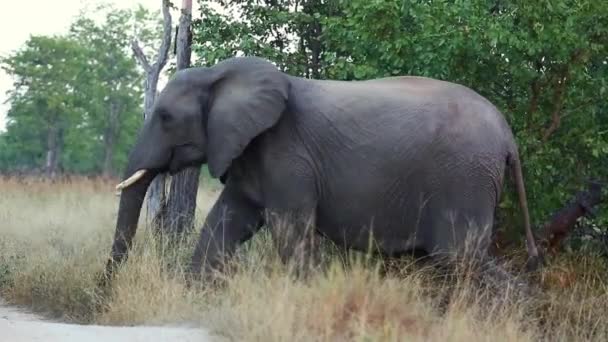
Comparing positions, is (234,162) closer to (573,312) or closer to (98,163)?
(573,312)

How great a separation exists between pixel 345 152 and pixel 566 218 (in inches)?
120

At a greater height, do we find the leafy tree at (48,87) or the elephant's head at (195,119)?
the elephant's head at (195,119)

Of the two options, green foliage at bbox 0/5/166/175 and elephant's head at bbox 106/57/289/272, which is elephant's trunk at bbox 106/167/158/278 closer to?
elephant's head at bbox 106/57/289/272

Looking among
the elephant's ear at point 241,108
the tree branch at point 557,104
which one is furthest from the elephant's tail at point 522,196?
the elephant's ear at point 241,108

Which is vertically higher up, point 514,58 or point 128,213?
point 514,58

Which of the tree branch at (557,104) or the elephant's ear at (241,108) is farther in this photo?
the tree branch at (557,104)

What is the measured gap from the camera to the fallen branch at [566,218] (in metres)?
10.9

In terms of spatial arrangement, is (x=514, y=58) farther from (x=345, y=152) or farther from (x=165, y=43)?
(x=165, y=43)

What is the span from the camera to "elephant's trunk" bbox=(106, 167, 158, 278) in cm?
952

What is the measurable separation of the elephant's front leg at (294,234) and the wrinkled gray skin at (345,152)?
11mm

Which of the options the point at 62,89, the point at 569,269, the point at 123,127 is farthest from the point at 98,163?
the point at 569,269

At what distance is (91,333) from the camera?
287 inches

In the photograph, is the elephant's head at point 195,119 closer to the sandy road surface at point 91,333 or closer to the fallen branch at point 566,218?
the sandy road surface at point 91,333

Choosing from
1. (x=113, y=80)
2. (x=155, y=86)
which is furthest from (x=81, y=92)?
(x=155, y=86)
